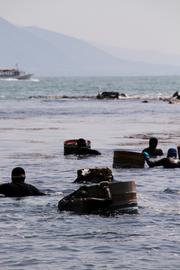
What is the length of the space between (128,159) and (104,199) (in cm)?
1242

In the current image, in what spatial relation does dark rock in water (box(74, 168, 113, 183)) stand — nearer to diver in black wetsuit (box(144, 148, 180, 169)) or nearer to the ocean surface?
the ocean surface

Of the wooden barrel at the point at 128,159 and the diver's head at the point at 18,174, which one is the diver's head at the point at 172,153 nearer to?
the wooden barrel at the point at 128,159

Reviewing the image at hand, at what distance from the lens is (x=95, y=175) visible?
26812 mm

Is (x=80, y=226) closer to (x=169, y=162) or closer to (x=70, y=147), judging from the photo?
(x=169, y=162)

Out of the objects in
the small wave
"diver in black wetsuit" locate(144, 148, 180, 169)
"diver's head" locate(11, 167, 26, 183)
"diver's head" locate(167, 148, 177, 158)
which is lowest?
the small wave

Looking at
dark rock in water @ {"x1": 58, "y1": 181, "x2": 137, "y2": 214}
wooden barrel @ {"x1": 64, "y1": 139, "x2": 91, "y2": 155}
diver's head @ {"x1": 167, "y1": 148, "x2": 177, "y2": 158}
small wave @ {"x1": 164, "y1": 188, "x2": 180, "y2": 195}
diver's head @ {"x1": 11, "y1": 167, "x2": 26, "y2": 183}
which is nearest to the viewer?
dark rock in water @ {"x1": 58, "y1": 181, "x2": 137, "y2": 214}

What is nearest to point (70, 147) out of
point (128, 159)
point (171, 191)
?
point (128, 159)

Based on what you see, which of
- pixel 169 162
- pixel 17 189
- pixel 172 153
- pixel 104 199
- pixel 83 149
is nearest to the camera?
pixel 104 199

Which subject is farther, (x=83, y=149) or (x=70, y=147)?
(x=70, y=147)

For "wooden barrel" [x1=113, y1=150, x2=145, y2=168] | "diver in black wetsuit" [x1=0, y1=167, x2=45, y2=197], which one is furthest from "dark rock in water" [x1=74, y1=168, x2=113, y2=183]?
"wooden barrel" [x1=113, y1=150, x2=145, y2=168]

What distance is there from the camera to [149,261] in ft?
58.4

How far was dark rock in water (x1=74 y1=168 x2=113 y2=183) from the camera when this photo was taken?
26.0m

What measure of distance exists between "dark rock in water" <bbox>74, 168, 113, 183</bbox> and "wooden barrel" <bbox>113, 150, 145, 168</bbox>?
228 inches

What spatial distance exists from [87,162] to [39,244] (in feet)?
58.5
